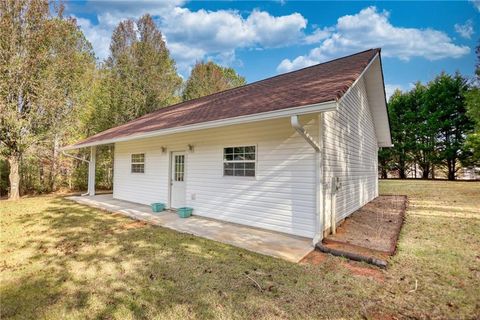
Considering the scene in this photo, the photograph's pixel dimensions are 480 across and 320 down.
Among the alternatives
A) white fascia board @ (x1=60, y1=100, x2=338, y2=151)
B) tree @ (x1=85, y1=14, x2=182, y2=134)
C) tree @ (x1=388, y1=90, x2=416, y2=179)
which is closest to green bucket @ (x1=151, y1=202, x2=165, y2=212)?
white fascia board @ (x1=60, y1=100, x2=338, y2=151)

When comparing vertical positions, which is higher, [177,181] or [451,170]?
[451,170]

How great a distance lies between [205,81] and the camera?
24188mm

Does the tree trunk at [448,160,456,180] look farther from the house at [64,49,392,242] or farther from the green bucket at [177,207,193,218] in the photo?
the green bucket at [177,207,193,218]

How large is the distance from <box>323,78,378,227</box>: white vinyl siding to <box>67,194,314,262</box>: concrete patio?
115 cm

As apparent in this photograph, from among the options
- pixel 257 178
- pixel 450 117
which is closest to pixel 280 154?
pixel 257 178

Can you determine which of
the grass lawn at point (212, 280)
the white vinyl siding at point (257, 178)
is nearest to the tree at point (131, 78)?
the white vinyl siding at point (257, 178)

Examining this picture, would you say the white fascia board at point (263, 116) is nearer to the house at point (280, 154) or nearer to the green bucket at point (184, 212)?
the house at point (280, 154)

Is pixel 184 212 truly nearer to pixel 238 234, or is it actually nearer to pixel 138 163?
pixel 238 234

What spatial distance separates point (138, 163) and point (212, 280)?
24.4ft

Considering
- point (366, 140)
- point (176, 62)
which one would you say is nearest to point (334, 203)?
point (366, 140)

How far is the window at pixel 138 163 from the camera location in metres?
9.38

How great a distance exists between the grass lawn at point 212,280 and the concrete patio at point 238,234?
0.97 feet

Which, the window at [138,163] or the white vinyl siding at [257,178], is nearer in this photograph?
the white vinyl siding at [257,178]

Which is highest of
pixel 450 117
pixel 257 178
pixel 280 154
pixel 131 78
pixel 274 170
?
pixel 131 78
